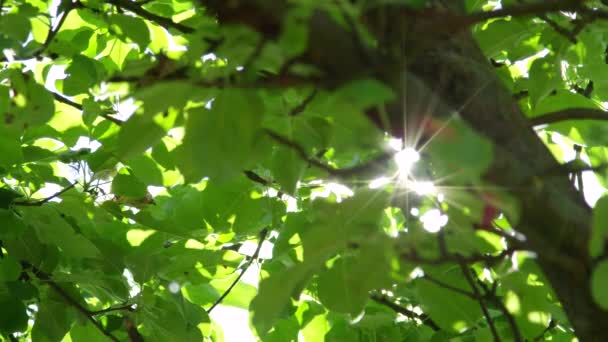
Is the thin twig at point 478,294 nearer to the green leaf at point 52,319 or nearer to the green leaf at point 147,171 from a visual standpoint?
the green leaf at point 147,171

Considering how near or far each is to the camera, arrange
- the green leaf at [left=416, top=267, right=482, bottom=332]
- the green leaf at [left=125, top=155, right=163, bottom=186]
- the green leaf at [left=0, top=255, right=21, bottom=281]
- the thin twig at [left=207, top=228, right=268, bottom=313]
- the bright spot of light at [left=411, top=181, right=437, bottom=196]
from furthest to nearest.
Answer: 1. the thin twig at [left=207, top=228, right=268, bottom=313]
2. the green leaf at [left=125, top=155, right=163, bottom=186]
3. the green leaf at [left=0, top=255, right=21, bottom=281]
4. the green leaf at [left=416, top=267, right=482, bottom=332]
5. the bright spot of light at [left=411, top=181, right=437, bottom=196]

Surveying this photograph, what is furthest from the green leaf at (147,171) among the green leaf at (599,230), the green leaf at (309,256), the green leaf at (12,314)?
the green leaf at (599,230)

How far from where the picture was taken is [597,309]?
105 centimetres

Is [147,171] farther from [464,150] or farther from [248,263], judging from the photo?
[464,150]

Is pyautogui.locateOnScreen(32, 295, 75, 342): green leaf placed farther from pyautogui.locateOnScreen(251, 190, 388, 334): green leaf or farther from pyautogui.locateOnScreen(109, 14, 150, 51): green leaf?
pyautogui.locateOnScreen(251, 190, 388, 334): green leaf

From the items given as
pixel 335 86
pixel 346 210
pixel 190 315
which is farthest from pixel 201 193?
pixel 335 86

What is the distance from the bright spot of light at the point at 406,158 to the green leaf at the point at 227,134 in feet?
0.68

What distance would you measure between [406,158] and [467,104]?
138 mm

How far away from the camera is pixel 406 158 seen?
1072 millimetres

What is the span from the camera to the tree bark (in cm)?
88

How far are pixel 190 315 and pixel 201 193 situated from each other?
39 cm

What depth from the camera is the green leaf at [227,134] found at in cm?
96

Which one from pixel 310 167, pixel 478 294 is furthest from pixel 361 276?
pixel 310 167

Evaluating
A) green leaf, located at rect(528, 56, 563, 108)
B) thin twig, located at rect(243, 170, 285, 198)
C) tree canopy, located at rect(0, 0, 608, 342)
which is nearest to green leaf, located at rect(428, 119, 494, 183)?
tree canopy, located at rect(0, 0, 608, 342)
